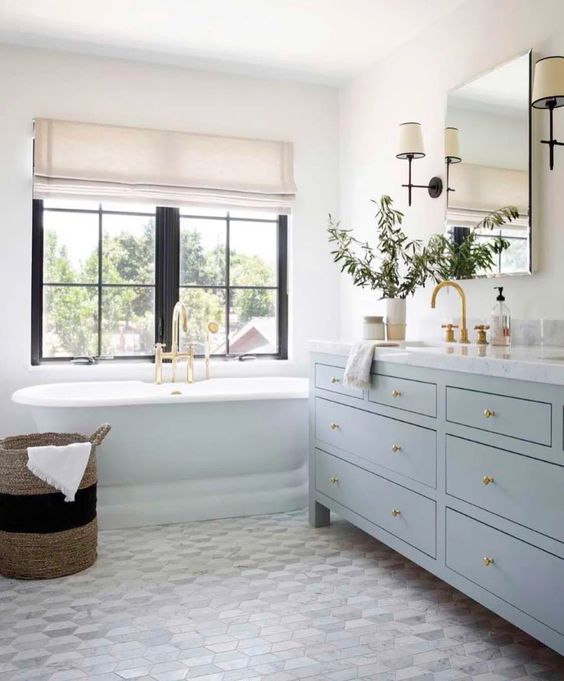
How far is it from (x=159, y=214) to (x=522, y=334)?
236 centimetres

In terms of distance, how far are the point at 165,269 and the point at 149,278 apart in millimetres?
116

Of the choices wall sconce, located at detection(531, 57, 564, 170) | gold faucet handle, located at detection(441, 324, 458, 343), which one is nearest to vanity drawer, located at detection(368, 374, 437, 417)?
gold faucet handle, located at detection(441, 324, 458, 343)

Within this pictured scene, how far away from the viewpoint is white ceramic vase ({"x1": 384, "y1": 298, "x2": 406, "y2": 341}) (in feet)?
11.3

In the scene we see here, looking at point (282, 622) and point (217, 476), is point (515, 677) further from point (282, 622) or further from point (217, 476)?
point (217, 476)

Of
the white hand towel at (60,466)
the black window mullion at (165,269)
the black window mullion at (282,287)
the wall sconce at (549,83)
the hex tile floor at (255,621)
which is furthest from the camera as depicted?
the black window mullion at (282,287)

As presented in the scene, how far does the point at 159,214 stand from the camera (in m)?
4.30

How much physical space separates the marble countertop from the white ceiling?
1.72 m

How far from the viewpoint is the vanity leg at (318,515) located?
353 cm

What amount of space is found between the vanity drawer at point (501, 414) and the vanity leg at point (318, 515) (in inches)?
52.7

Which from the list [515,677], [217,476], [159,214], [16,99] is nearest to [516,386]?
[515,677]

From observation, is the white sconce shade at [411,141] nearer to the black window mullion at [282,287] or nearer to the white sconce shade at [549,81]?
the white sconce shade at [549,81]

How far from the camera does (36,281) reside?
4.07 metres

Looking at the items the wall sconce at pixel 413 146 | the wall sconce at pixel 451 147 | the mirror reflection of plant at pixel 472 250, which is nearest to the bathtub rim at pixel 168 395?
the mirror reflection of plant at pixel 472 250

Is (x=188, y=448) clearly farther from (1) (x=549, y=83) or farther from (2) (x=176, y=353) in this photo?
(1) (x=549, y=83)
